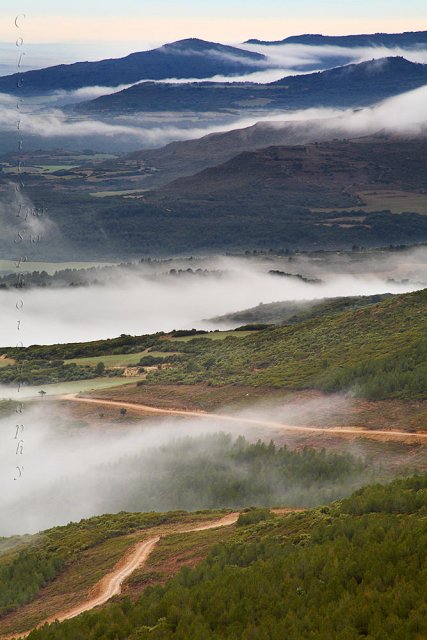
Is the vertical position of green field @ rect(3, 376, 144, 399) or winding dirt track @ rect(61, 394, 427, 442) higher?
winding dirt track @ rect(61, 394, 427, 442)

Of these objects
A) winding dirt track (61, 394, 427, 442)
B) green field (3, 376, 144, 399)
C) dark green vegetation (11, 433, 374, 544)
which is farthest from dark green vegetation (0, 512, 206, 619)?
green field (3, 376, 144, 399)

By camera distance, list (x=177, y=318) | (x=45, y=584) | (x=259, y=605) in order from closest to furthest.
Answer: (x=259, y=605), (x=45, y=584), (x=177, y=318)

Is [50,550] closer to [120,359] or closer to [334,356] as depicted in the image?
[334,356]

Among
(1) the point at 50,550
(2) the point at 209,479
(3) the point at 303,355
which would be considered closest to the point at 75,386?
(3) the point at 303,355

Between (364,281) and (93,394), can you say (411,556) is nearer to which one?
(93,394)

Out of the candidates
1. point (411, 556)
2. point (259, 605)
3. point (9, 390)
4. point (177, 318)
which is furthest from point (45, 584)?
point (177, 318)

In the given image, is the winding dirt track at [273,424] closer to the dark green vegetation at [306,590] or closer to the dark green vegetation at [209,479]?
the dark green vegetation at [209,479]

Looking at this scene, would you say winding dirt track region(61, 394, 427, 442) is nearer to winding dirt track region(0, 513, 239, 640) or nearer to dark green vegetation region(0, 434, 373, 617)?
dark green vegetation region(0, 434, 373, 617)
